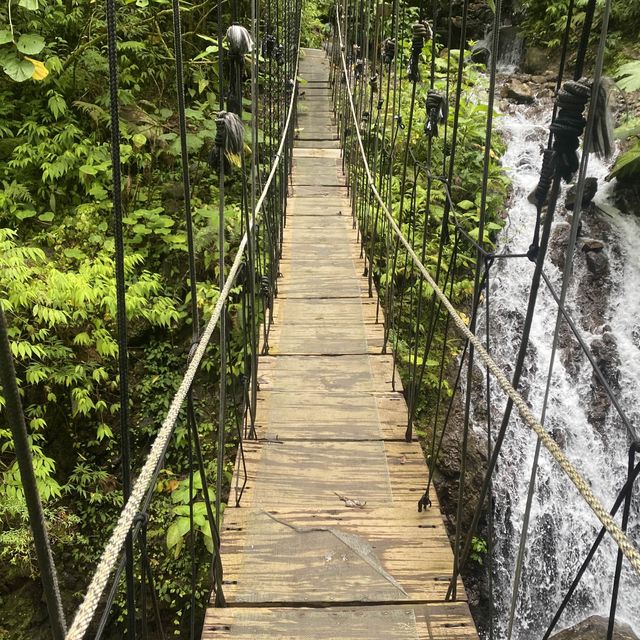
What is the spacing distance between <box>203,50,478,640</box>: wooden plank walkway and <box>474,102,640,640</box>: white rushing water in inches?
63.3

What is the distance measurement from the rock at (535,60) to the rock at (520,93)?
728 millimetres

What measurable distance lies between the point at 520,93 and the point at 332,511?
18.5 ft

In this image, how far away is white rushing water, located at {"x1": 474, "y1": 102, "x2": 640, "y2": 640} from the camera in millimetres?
3076

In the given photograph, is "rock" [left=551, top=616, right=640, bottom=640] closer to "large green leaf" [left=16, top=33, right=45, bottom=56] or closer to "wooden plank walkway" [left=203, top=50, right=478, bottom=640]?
"wooden plank walkway" [left=203, top=50, right=478, bottom=640]

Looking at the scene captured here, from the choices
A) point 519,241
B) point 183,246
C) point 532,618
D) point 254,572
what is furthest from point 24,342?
point 519,241

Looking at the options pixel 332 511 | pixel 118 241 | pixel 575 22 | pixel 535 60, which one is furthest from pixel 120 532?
pixel 535 60

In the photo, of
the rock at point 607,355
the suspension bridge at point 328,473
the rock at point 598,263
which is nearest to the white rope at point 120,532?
the suspension bridge at point 328,473

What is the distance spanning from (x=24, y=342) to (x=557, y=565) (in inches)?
116

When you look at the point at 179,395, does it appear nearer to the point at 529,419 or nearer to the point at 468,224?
the point at 529,419

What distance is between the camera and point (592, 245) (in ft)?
13.8

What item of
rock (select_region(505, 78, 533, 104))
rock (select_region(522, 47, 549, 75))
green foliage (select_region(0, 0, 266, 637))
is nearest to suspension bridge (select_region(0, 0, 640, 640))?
green foliage (select_region(0, 0, 266, 637))

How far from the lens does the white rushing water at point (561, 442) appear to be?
3.08m

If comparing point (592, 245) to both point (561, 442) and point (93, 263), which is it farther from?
point (93, 263)

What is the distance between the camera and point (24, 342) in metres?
2.44
